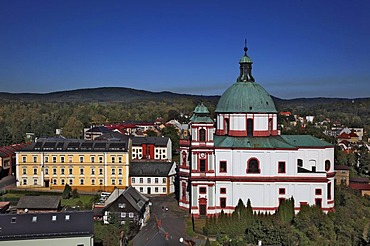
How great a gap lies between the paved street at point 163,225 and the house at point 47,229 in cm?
392

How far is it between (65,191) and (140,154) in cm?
2627

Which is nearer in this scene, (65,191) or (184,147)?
Result: (184,147)

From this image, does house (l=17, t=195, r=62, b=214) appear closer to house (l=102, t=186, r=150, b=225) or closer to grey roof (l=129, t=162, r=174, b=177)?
house (l=102, t=186, r=150, b=225)

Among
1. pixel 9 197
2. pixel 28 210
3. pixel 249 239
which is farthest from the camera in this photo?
pixel 9 197

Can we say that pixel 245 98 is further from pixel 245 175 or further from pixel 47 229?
pixel 47 229

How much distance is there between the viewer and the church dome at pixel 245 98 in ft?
166

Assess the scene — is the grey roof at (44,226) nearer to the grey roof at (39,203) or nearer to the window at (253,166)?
the grey roof at (39,203)

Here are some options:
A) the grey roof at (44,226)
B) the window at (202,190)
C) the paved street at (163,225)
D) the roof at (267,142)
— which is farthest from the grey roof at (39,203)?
the roof at (267,142)

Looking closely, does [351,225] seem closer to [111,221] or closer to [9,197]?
[111,221]

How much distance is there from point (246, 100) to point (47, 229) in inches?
1036

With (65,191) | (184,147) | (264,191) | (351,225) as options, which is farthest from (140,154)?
(351,225)

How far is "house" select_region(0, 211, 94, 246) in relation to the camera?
3161 cm

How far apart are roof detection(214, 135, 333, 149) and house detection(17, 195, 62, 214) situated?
17.1 m

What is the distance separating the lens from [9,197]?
186ft
